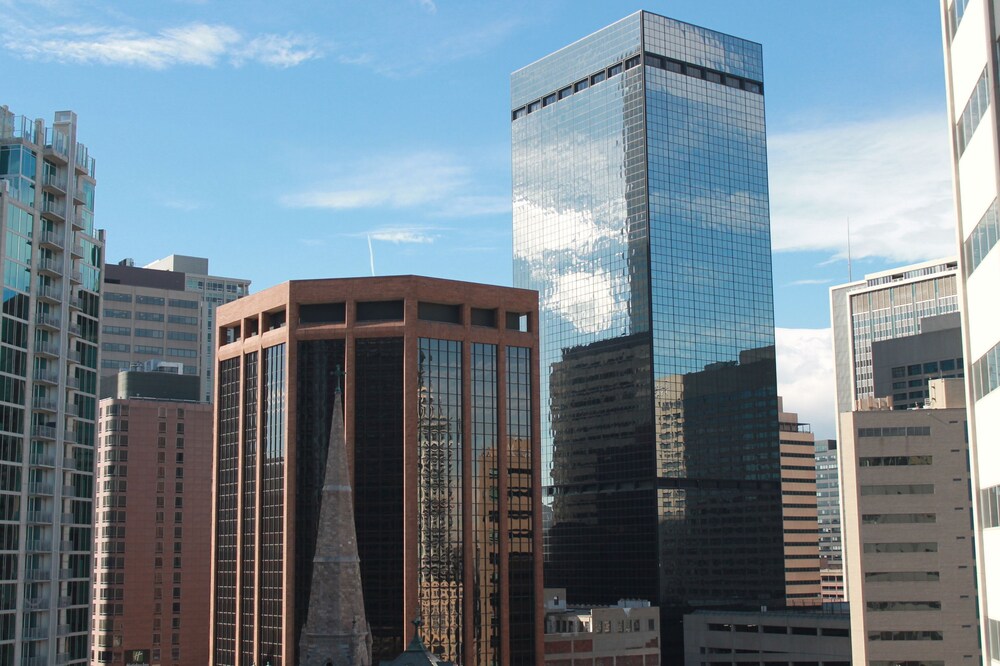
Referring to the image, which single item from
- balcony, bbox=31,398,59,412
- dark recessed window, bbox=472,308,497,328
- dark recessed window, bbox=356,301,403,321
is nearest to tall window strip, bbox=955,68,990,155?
balcony, bbox=31,398,59,412

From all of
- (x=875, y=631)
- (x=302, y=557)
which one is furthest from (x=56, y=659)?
(x=875, y=631)

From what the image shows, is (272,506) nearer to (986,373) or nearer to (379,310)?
(379,310)

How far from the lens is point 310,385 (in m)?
156

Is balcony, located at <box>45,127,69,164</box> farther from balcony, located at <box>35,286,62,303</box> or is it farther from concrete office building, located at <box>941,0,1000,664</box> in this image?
concrete office building, located at <box>941,0,1000,664</box>

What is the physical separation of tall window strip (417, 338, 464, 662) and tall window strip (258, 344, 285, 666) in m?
18.6

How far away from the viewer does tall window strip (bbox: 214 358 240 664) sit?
16150 centimetres

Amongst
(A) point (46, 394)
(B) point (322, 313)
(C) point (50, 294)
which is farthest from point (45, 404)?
(B) point (322, 313)

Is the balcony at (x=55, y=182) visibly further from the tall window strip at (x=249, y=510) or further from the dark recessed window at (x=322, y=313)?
the tall window strip at (x=249, y=510)

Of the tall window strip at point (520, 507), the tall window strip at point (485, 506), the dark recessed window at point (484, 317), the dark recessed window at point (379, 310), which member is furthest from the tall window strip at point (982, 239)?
the dark recessed window at point (484, 317)

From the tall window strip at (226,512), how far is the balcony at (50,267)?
48.6m

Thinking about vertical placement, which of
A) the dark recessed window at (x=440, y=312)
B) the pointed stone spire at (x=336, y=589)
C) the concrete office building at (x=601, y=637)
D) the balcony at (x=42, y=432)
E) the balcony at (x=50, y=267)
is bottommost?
the concrete office building at (x=601, y=637)

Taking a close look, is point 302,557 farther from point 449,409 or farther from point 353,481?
point 449,409

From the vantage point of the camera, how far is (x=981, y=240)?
4941 centimetres

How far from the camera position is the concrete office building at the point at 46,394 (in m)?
112
